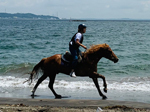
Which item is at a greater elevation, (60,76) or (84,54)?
(84,54)

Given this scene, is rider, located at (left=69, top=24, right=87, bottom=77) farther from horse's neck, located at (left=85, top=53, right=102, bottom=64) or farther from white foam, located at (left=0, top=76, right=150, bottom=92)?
white foam, located at (left=0, top=76, right=150, bottom=92)

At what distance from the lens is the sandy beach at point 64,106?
779 centimetres

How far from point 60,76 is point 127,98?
566cm

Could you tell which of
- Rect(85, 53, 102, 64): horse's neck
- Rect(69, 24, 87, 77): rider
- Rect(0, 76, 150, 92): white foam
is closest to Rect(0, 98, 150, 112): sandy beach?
Rect(69, 24, 87, 77): rider

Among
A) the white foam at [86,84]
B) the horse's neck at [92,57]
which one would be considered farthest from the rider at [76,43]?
the white foam at [86,84]

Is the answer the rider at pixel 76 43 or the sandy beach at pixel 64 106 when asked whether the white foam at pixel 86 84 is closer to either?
the rider at pixel 76 43

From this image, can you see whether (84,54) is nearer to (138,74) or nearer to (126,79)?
(126,79)

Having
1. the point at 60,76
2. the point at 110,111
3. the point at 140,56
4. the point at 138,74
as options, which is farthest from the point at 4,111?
the point at 140,56

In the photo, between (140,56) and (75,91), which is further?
(140,56)

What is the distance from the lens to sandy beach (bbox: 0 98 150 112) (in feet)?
25.6

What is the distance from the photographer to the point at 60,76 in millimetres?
15562

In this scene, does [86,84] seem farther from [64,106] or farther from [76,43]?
[64,106]

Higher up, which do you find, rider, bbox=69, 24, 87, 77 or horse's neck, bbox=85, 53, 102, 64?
rider, bbox=69, 24, 87, 77

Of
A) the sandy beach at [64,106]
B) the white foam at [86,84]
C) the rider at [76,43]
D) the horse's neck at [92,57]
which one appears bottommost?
the white foam at [86,84]
